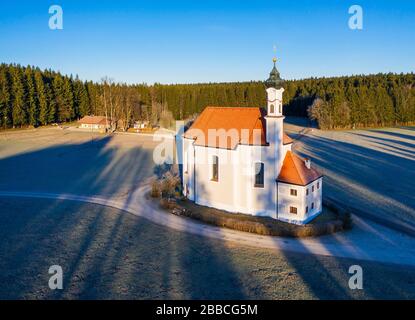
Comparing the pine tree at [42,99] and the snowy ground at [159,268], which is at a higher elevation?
the pine tree at [42,99]

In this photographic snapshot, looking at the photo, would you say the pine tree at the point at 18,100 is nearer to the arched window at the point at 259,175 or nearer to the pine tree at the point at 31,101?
the pine tree at the point at 31,101

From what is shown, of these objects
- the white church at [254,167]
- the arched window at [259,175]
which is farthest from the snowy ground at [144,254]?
the arched window at [259,175]

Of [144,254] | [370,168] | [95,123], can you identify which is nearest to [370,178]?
[370,168]

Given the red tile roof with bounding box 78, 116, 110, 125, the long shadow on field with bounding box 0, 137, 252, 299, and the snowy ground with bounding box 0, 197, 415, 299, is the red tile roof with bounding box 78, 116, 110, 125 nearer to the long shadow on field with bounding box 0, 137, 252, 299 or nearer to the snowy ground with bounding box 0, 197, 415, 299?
the long shadow on field with bounding box 0, 137, 252, 299

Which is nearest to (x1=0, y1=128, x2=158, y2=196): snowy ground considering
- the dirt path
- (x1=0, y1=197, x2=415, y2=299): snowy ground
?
the dirt path

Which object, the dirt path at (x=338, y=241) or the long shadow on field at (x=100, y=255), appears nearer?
the long shadow on field at (x=100, y=255)

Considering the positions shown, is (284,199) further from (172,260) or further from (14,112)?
(14,112)
